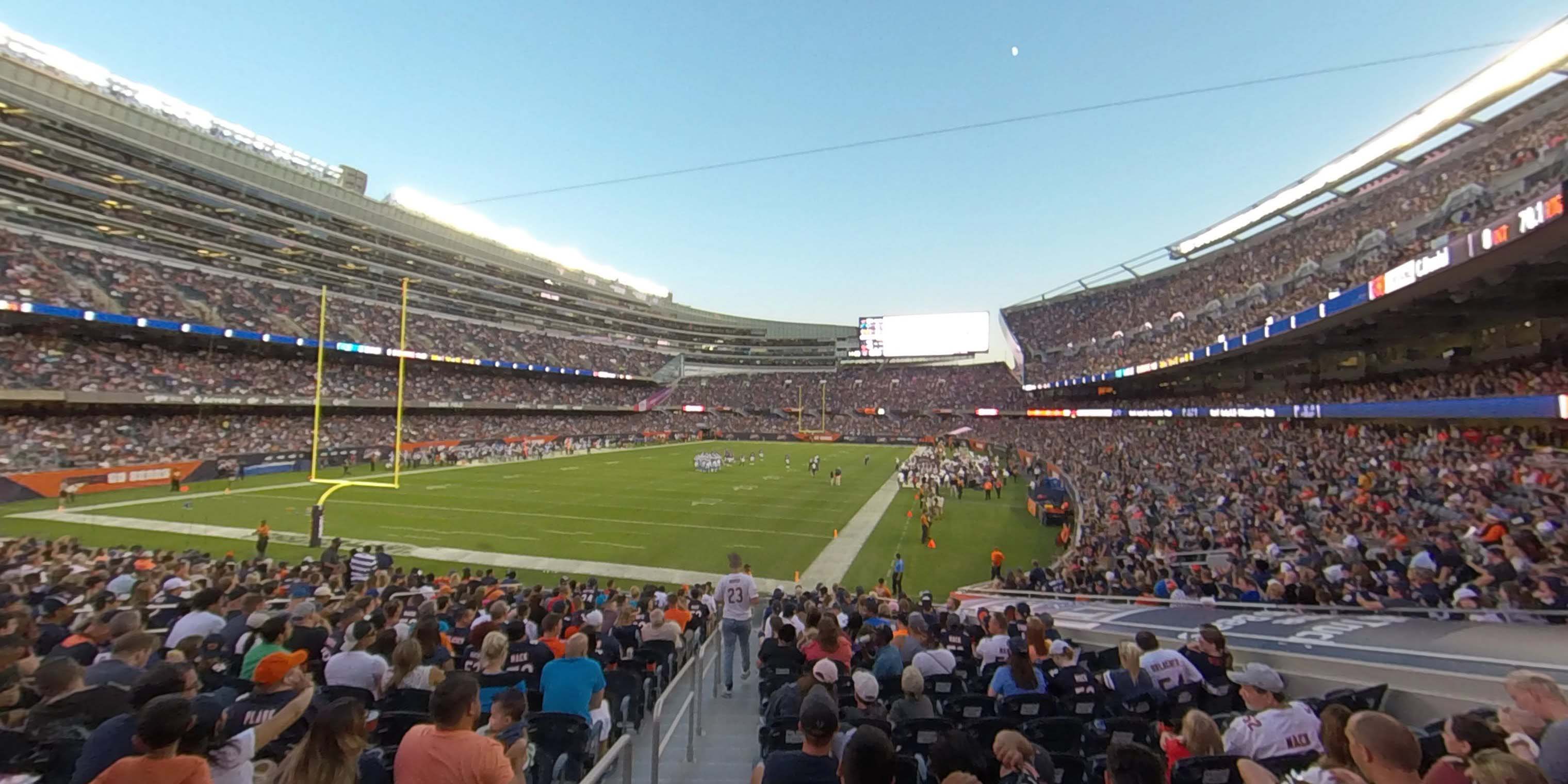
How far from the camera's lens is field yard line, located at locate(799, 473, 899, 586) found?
703 inches

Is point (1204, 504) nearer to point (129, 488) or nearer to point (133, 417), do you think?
point (129, 488)

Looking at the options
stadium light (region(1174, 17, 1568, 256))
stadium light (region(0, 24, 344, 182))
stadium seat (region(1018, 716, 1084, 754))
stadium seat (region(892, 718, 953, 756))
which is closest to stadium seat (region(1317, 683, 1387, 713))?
stadium seat (region(1018, 716, 1084, 754))

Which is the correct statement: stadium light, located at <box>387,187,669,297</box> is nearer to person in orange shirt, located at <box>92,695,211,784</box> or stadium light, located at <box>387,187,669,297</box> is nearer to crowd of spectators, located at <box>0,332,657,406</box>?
crowd of spectators, located at <box>0,332,657,406</box>

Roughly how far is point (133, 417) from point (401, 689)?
1837 inches

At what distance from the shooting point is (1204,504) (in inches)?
784

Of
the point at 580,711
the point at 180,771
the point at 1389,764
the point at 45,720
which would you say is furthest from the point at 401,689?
the point at 1389,764

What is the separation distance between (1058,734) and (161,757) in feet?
16.8

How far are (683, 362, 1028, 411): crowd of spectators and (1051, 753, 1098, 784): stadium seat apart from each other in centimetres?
7330

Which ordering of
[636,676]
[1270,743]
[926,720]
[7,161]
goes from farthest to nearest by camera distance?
1. [7,161]
2. [636,676]
3. [926,720]
4. [1270,743]

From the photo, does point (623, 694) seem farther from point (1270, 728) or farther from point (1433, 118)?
point (1433, 118)

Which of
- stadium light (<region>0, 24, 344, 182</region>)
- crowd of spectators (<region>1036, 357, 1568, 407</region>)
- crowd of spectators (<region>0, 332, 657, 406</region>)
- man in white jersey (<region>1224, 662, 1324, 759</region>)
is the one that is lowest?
man in white jersey (<region>1224, 662, 1324, 759</region>)

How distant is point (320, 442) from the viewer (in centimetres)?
4397

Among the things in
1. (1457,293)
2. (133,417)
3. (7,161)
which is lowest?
(133,417)

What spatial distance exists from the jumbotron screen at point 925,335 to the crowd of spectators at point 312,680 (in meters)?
77.9
